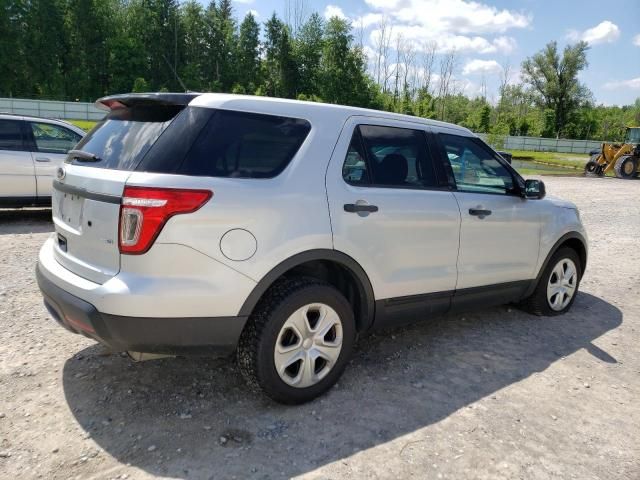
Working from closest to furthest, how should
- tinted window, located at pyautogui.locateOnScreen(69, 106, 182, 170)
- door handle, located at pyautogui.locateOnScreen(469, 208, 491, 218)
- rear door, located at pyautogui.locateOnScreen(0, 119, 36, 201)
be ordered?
1. tinted window, located at pyautogui.locateOnScreen(69, 106, 182, 170)
2. door handle, located at pyautogui.locateOnScreen(469, 208, 491, 218)
3. rear door, located at pyautogui.locateOnScreen(0, 119, 36, 201)

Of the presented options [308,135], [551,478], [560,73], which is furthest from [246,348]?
[560,73]

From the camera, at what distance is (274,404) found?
311 cm

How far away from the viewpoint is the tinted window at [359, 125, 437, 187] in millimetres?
3422

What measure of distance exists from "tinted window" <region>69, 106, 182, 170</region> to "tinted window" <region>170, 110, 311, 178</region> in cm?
25

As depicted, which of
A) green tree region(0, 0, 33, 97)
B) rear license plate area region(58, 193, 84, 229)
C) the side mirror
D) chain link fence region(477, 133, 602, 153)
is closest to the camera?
rear license plate area region(58, 193, 84, 229)

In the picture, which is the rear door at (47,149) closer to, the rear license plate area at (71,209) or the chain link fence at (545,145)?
the rear license plate area at (71,209)

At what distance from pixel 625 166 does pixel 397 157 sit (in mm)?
25192

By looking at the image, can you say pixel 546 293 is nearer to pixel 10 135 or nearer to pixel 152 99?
pixel 152 99

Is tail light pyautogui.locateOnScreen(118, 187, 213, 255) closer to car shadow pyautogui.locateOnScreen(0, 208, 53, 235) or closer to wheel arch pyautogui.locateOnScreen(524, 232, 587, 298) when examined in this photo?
wheel arch pyautogui.locateOnScreen(524, 232, 587, 298)

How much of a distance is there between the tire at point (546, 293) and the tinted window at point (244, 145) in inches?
118

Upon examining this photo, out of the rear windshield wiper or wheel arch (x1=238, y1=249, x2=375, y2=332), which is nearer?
wheel arch (x1=238, y1=249, x2=375, y2=332)

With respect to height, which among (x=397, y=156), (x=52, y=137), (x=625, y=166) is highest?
(x=397, y=156)

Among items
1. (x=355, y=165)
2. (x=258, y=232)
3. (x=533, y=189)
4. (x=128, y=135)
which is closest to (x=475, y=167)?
(x=533, y=189)

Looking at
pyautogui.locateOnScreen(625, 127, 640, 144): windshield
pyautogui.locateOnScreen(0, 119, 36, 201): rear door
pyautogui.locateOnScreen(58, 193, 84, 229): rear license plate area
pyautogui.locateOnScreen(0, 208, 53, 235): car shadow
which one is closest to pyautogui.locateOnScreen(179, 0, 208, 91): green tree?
pyautogui.locateOnScreen(625, 127, 640, 144): windshield
